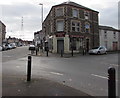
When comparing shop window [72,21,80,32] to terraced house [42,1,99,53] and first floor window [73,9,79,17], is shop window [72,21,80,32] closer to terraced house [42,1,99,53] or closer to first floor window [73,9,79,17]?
terraced house [42,1,99,53]

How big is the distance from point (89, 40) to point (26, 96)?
28512 mm

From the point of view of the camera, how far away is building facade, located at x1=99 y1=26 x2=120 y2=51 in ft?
124

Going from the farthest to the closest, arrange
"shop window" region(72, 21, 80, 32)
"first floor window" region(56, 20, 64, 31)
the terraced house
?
"shop window" region(72, 21, 80, 32), "first floor window" region(56, 20, 64, 31), the terraced house

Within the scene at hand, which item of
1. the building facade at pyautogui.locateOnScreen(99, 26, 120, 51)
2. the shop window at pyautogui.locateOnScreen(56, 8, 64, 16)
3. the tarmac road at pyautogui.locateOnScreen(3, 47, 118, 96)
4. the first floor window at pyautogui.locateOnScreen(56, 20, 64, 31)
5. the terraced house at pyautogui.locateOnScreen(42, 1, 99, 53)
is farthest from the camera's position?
the building facade at pyautogui.locateOnScreen(99, 26, 120, 51)

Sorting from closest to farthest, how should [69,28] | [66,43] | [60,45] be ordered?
[66,43]
[69,28]
[60,45]

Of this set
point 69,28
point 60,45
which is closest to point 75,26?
point 69,28

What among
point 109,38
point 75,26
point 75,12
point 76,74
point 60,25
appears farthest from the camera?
point 109,38

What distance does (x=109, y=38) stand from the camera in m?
40.0

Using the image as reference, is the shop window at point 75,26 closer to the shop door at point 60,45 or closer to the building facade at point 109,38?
the shop door at point 60,45

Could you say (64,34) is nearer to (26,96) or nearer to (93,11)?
(93,11)

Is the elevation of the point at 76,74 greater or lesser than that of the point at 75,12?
lesser

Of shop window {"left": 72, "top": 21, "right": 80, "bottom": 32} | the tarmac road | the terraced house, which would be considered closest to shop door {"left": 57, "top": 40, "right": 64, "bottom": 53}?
the terraced house

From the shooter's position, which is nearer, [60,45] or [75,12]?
[60,45]

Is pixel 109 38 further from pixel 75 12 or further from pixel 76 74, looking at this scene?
pixel 76 74
